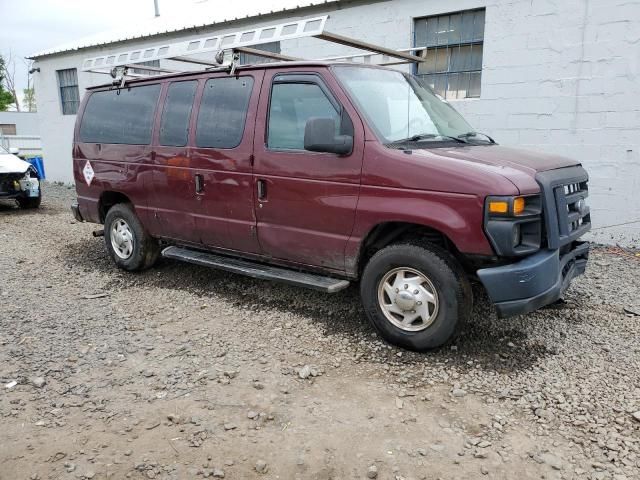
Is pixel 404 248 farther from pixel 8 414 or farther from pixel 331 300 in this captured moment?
pixel 8 414

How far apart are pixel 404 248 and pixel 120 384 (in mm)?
2181

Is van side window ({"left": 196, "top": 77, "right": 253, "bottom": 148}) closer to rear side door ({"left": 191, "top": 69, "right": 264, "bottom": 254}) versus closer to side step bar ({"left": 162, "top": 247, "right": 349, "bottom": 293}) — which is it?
rear side door ({"left": 191, "top": 69, "right": 264, "bottom": 254})

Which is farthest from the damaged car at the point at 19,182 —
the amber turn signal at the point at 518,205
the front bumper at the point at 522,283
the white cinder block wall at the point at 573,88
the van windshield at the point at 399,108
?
the amber turn signal at the point at 518,205

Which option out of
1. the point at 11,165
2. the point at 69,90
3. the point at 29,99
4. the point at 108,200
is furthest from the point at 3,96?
the point at 108,200

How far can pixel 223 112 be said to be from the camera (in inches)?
188

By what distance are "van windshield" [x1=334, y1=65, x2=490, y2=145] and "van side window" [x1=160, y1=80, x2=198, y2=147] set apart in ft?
5.46

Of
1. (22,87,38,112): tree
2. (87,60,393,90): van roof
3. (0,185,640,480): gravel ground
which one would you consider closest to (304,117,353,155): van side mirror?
(87,60,393,90): van roof

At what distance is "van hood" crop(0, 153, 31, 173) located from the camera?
421 inches

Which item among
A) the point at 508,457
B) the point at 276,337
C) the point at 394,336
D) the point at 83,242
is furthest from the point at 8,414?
the point at 83,242

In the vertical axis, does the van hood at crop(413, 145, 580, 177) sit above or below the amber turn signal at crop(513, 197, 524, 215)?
above

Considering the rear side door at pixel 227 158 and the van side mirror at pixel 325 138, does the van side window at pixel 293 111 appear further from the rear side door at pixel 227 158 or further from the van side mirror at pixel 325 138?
the van side mirror at pixel 325 138

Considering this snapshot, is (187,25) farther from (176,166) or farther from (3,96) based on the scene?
(3,96)

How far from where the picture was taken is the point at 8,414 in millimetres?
3168

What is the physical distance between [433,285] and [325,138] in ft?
4.36
